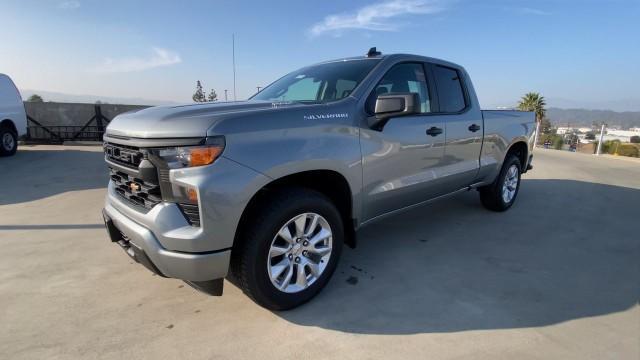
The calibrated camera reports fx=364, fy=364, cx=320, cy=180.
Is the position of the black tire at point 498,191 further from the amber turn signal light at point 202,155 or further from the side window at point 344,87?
the amber turn signal light at point 202,155

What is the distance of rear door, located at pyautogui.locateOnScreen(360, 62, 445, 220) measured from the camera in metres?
2.96

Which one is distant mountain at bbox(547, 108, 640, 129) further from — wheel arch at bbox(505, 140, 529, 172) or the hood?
the hood

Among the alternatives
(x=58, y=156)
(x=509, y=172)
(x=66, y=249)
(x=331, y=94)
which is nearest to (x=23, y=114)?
(x=58, y=156)

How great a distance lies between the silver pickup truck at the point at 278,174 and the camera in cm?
213

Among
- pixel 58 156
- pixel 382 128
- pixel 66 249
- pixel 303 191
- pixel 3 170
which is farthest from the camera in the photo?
pixel 58 156

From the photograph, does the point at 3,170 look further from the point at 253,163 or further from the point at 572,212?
the point at 572,212

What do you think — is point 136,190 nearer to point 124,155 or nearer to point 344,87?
point 124,155

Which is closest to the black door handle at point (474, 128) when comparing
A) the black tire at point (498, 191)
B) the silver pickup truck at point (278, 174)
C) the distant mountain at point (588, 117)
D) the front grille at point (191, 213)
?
the silver pickup truck at point (278, 174)

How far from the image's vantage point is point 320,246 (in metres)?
2.71

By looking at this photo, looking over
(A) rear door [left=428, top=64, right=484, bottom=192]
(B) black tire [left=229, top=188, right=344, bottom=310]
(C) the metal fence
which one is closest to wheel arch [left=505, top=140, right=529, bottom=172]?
(A) rear door [left=428, top=64, right=484, bottom=192]

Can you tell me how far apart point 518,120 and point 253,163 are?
13.9 ft

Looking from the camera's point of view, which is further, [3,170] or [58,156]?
[58,156]

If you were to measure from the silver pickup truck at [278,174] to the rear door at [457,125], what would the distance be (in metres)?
0.06

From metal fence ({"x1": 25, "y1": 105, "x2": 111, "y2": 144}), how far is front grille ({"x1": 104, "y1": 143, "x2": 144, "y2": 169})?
1389cm
